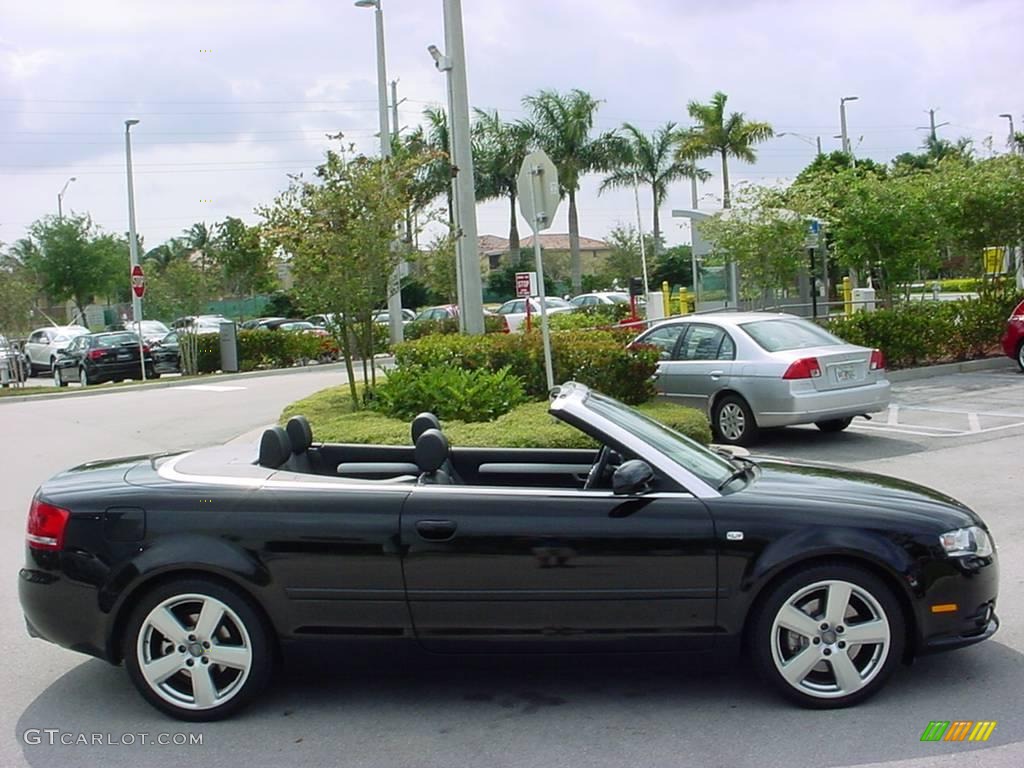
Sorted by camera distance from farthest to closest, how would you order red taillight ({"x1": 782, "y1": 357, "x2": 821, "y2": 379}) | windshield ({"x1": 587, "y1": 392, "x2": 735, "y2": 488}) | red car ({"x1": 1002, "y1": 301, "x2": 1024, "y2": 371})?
red car ({"x1": 1002, "y1": 301, "x2": 1024, "y2": 371}), red taillight ({"x1": 782, "y1": 357, "x2": 821, "y2": 379}), windshield ({"x1": 587, "y1": 392, "x2": 735, "y2": 488})

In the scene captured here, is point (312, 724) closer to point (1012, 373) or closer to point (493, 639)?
point (493, 639)

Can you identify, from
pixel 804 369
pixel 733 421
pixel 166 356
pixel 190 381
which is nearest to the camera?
pixel 804 369

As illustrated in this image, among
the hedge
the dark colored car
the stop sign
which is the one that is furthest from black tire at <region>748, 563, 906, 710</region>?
the stop sign

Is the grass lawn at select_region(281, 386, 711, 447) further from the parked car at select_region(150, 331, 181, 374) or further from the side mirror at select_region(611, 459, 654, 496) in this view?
the parked car at select_region(150, 331, 181, 374)

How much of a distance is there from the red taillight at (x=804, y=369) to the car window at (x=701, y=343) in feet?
3.34

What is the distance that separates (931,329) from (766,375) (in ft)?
27.0

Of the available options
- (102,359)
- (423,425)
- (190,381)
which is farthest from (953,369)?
(102,359)

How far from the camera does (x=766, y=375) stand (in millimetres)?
11781

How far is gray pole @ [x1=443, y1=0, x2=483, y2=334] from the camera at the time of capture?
51.6ft

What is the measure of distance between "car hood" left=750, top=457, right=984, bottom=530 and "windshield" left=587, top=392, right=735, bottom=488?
19 cm

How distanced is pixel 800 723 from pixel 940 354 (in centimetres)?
1607

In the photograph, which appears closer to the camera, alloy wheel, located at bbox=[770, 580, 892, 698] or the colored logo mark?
the colored logo mark

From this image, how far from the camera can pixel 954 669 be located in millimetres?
5062

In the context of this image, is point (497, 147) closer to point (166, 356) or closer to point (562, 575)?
point (166, 356)
